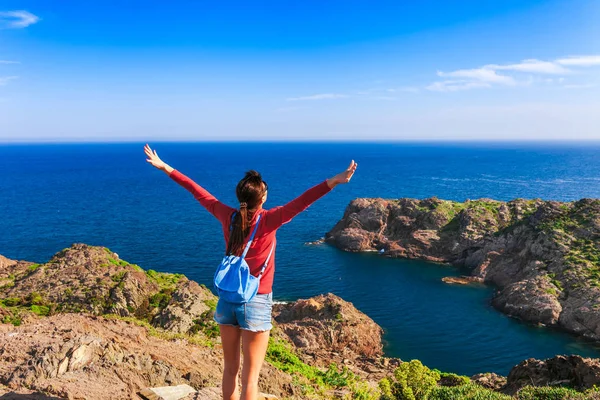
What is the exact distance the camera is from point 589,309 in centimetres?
3925

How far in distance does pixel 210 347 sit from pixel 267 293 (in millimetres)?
11879

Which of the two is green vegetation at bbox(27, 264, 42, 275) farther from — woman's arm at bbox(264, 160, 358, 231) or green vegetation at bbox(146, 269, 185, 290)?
woman's arm at bbox(264, 160, 358, 231)

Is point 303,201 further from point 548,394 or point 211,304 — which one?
point 211,304

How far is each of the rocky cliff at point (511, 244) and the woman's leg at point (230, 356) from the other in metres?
43.3

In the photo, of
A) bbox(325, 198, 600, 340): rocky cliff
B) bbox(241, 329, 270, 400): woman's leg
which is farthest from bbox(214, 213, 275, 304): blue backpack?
bbox(325, 198, 600, 340): rocky cliff

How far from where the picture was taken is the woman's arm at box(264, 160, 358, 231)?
4.86 m

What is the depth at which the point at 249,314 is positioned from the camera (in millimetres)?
5035

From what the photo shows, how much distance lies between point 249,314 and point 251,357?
64 centimetres

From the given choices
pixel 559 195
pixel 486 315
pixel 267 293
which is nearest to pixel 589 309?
pixel 486 315

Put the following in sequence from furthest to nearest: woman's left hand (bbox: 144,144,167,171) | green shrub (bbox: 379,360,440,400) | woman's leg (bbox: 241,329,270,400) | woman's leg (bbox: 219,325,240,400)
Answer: green shrub (bbox: 379,360,440,400), woman's left hand (bbox: 144,144,167,171), woman's leg (bbox: 219,325,240,400), woman's leg (bbox: 241,329,270,400)

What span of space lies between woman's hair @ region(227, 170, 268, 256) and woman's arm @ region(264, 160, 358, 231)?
0.77 feet

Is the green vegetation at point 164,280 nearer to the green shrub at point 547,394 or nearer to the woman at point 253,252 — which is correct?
the green shrub at point 547,394

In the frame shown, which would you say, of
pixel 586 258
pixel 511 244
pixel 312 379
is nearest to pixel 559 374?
pixel 312 379

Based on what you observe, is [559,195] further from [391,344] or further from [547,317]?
[391,344]
